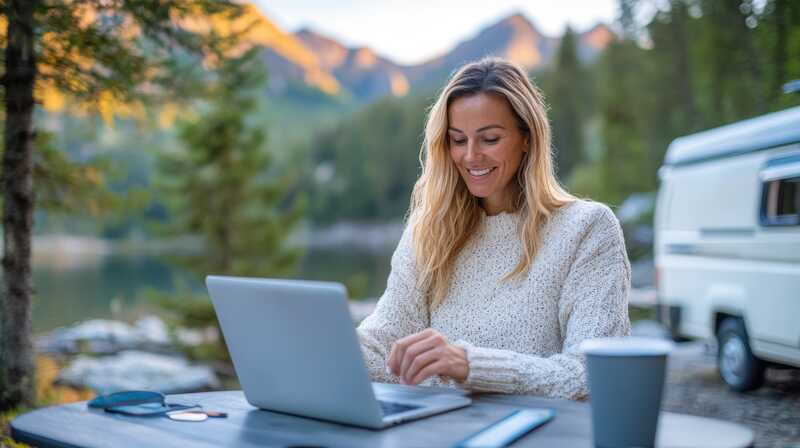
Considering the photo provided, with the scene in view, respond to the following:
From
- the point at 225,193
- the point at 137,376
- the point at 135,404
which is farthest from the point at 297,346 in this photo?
the point at 225,193

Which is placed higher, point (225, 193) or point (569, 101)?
point (569, 101)

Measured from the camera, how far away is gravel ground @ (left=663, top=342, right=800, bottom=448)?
614 cm

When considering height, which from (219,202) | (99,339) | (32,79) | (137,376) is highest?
(32,79)

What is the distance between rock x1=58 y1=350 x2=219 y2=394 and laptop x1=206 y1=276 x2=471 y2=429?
6.88m

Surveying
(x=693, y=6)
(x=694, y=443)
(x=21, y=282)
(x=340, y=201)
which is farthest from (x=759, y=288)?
(x=340, y=201)

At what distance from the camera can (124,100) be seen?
5.92m

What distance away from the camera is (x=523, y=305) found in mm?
2285

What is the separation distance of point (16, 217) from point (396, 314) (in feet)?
11.9

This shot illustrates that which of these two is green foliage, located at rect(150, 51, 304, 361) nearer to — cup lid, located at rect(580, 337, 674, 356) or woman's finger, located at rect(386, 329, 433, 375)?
woman's finger, located at rect(386, 329, 433, 375)

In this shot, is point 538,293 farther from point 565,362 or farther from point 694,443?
point 694,443

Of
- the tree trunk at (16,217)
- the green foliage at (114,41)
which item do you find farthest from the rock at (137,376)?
the green foliage at (114,41)

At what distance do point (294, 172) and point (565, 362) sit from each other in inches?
454

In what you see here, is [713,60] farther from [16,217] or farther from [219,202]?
[16,217]

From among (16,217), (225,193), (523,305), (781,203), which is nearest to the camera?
(523,305)
